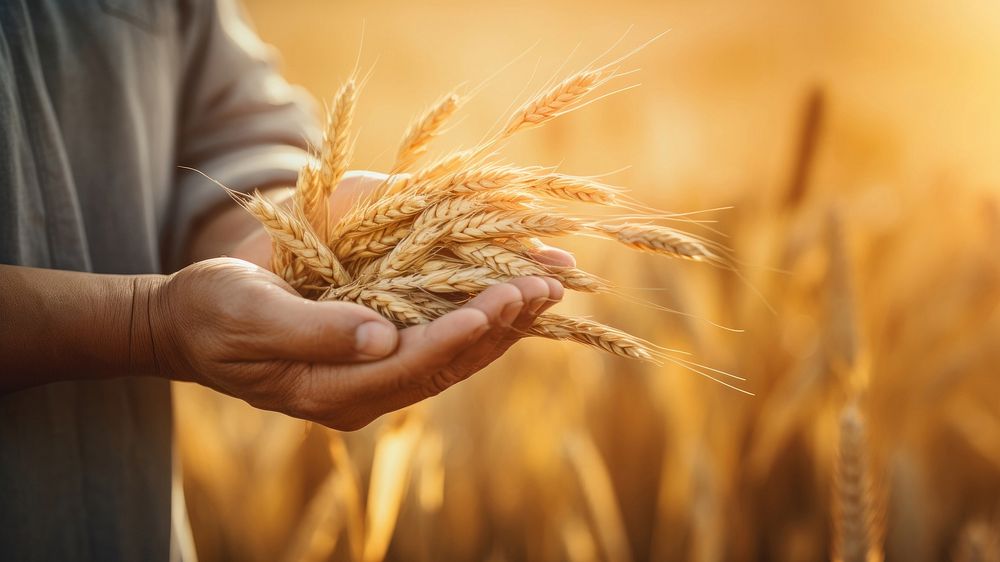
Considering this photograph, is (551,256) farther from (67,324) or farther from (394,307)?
(67,324)

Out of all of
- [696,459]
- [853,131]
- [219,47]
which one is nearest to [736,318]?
[696,459]

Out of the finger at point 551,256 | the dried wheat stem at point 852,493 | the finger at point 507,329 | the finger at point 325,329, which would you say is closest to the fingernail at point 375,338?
the finger at point 325,329

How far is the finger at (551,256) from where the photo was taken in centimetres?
88

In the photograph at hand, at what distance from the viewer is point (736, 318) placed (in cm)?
180

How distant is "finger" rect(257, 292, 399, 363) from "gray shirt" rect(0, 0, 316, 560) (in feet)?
1.47

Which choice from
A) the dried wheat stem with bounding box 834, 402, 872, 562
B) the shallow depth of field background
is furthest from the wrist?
the dried wheat stem with bounding box 834, 402, 872, 562

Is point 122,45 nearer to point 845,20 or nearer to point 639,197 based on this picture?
point 639,197

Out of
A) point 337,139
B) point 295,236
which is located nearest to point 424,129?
point 337,139

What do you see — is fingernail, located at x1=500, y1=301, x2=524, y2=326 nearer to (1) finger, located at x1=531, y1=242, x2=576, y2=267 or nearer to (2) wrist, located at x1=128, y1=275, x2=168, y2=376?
(1) finger, located at x1=531, y1=242, x2=576, y2=267

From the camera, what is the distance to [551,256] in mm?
886

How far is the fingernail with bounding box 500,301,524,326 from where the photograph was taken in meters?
0.73

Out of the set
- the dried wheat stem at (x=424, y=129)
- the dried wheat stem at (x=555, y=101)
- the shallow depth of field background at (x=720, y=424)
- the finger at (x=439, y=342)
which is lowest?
the shallow depth of field background at (x=720, y=424)

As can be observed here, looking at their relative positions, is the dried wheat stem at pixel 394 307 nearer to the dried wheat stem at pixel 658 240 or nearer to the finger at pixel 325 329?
the finger at pixel 325 329

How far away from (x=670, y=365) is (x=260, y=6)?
3.36 m
